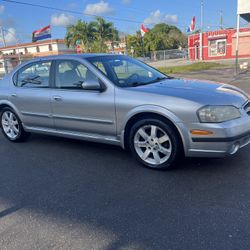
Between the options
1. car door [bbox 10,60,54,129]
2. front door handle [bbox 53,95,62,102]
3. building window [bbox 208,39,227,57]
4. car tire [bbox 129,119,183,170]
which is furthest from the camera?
building window [bbox 208,39,227,57]

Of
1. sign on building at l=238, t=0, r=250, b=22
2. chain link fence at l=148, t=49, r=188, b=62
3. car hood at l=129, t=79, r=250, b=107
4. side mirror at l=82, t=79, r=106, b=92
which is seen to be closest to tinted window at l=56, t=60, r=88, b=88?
side mirror at l=82, t=79, r=106, b=92

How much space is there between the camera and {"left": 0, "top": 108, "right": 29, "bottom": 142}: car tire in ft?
17.7

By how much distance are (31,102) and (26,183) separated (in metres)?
1.74

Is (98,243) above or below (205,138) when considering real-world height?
below

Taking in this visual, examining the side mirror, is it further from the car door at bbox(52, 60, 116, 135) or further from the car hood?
the car hood

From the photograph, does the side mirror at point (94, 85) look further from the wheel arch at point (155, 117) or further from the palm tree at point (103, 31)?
the palm tree at point (103, 31)

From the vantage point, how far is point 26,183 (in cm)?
369

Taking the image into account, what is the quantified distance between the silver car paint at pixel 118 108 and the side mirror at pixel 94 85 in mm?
64

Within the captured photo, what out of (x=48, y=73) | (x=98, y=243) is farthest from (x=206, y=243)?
(x=48, y=73)

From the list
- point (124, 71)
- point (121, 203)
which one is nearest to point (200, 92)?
point (124, 71)

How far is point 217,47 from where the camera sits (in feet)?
138

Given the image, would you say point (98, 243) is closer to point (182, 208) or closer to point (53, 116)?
point (182, 208)

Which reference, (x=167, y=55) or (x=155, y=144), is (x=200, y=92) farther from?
(x=167, y=55)

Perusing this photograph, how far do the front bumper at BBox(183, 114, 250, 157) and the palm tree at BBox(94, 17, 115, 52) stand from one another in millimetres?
43476
